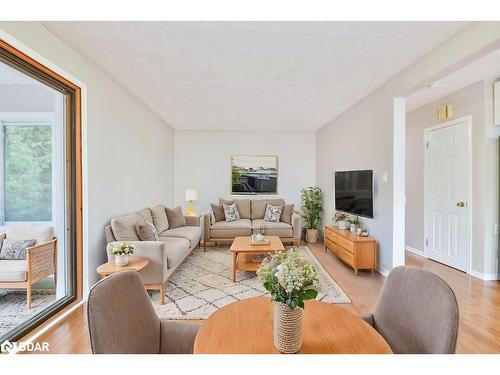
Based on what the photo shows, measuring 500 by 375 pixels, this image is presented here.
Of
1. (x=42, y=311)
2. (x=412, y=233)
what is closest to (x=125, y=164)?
(x=42, y=311)

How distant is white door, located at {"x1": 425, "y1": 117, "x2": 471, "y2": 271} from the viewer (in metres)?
3.48

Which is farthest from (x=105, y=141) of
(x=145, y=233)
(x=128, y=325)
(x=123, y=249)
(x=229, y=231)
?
(x=229, y=231)

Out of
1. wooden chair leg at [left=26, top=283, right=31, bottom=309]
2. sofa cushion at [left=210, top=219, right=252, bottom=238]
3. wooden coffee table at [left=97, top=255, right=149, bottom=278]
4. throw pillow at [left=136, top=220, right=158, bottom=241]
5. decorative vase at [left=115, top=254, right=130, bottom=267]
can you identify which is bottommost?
wooden chair leg at [left=26, top=283, right=31, bottom=309]

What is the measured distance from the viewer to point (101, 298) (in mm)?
998

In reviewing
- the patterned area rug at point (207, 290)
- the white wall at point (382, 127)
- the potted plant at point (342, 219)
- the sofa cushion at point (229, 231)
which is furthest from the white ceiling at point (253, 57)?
the patterned area rug at point (207, 290)

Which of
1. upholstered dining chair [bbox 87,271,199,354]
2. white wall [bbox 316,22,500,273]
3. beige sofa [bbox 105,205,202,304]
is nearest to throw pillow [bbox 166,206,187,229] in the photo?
beige sofa [bbox 105,205,202,304]

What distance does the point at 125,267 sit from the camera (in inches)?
94.7

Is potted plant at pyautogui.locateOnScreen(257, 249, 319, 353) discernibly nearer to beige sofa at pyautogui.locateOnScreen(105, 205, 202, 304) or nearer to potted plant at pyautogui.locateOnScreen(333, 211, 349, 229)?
beige sofa at pyautogui.locateOnScreen(105, 205, 202, 304)

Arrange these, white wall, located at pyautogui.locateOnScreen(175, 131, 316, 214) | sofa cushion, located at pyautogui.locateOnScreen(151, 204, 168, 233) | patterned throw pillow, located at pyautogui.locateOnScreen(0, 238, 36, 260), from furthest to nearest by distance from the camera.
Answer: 1. white wall, located at pyautogui.locateOnScreen(175, 131, 316, 214)
2. sofa cushion, located at pyautogui.locateOnScreen(151, 204, 168, 233)
3. patterned throw pillow, located at pyautogui.locateOnScreen(0, 238, 36, 260)

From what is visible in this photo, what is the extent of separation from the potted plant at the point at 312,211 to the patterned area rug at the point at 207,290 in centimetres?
158

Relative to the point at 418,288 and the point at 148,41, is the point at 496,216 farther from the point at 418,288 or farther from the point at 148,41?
the point at 148,41

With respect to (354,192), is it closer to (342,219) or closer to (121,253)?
(342,219)

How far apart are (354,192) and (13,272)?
169 inches

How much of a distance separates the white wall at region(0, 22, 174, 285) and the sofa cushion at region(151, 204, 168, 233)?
8.9 inches
